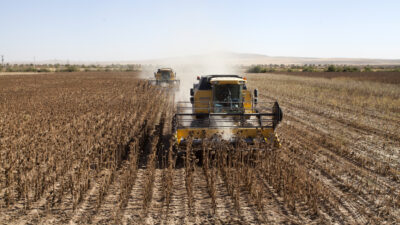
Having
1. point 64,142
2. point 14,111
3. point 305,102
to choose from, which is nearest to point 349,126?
point 305,102

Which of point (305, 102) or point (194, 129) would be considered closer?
point (194, 129)

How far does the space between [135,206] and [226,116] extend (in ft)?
17.5

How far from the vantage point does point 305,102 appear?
963 inches

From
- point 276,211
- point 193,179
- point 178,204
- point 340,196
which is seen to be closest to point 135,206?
point 178,204

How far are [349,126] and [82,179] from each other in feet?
36.8

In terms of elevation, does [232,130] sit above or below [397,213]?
above

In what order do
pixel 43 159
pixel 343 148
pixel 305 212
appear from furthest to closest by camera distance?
pixel 343 148, pixel 43 159, pixel 305 212

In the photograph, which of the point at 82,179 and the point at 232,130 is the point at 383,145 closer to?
the point at 232,130

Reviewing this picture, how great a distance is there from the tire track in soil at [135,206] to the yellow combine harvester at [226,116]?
2.19 metres

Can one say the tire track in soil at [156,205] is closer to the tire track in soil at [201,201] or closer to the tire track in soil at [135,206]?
the tire track in soil at [135,206]

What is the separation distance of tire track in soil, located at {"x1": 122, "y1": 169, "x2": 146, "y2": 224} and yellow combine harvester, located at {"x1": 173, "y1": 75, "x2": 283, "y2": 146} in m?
2.19

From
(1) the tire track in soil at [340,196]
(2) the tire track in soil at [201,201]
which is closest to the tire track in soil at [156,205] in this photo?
(2) the tire track in soil at [201,201]

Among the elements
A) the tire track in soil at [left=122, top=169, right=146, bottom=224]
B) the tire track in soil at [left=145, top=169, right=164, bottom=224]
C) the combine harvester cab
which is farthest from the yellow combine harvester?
the combine harvester cab

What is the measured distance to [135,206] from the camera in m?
7.14
